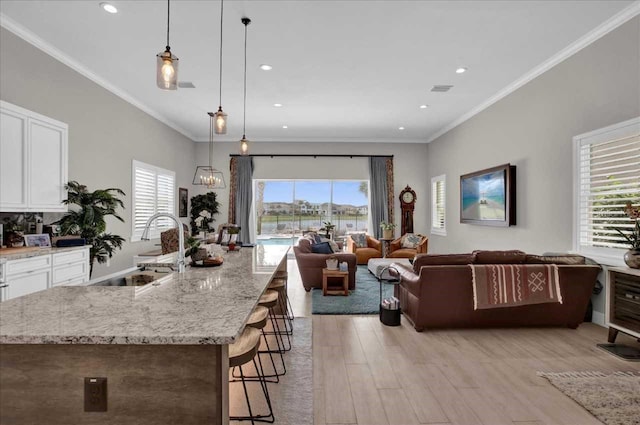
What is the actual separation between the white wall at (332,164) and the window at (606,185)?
4972 millimetres

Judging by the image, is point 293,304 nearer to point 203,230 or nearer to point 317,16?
point 317,16

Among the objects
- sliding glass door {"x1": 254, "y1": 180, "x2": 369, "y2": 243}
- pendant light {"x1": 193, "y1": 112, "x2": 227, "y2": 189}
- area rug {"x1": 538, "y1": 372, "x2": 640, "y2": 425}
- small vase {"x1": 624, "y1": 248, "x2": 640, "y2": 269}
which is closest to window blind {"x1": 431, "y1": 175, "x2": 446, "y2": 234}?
sliding glass door {"x1": 254, "y1": 180, "x2": 369, "y2": 243}

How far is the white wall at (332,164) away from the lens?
8914 mm

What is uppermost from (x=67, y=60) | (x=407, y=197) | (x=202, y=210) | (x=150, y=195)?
(x=67, y=60)

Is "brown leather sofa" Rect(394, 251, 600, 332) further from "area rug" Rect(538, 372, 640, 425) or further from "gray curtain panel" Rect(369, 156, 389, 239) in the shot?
"gray curtain panel" Rect(369, 156, 389, 239)

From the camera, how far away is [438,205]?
8.54 meters

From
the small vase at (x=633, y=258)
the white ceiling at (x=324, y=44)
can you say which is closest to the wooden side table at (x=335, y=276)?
the white ceiling at (x=324, y=44)

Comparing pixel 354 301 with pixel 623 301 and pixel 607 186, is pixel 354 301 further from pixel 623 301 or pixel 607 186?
pixel 607 186

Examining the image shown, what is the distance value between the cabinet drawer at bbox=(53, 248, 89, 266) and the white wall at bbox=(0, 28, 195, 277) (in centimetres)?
123

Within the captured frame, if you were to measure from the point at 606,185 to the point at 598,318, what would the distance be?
5.04 feet

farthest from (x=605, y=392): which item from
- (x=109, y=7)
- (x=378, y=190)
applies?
(x=378, y=190)

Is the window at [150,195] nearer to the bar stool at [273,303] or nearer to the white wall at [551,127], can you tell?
the bar stool at [273,303]

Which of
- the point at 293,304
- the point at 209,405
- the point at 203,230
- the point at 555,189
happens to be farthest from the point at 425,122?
the point at 209,405

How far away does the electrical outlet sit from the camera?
1.21m
